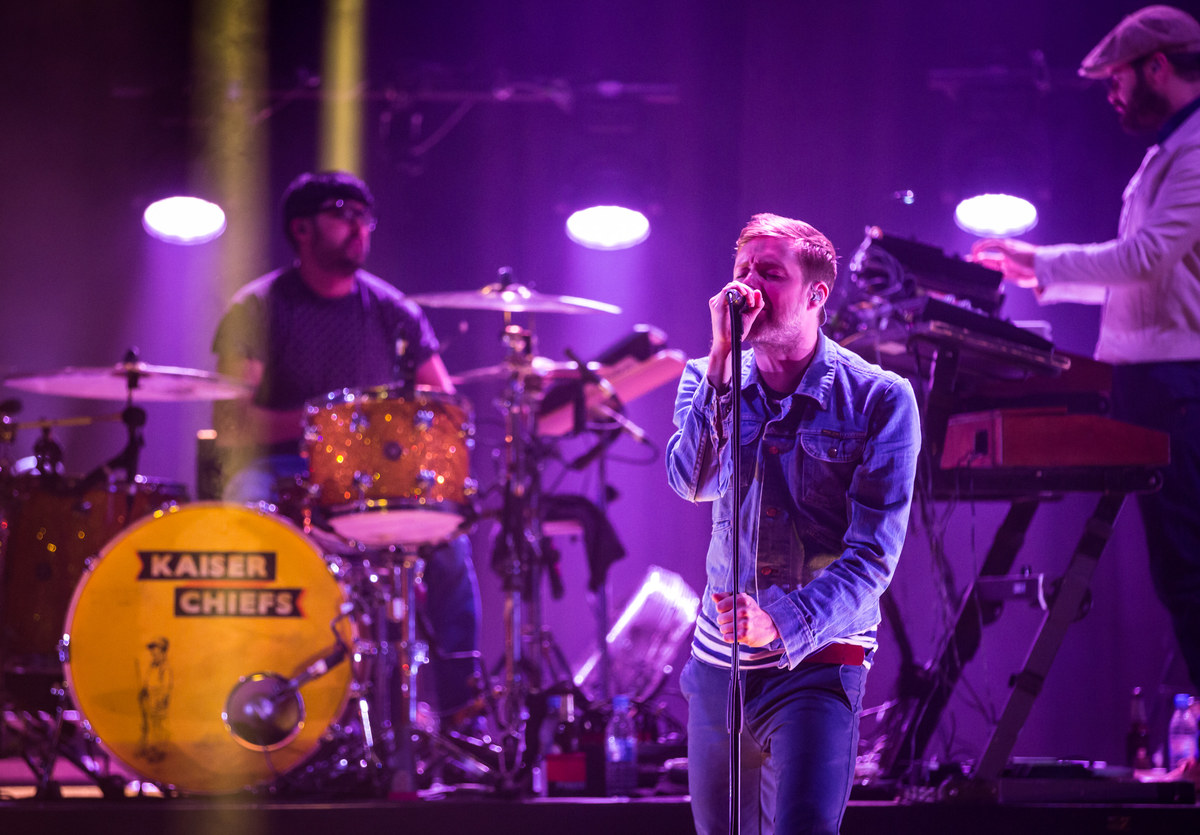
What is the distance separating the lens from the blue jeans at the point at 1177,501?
416 cm

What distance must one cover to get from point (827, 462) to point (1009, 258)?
2.37 metres

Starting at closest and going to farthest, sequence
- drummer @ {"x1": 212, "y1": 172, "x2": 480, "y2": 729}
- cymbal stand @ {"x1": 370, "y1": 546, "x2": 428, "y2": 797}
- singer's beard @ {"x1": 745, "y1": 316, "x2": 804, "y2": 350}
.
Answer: singer's beard @ {"x1": 745, "y1": 316, "x2": 804, "y2": 350} < cymbal stand @ {"x1": 370, "y1": 546, "x2": 428, "y2": 797} < drummer @ {"x1": 212, "y1": 172, "x2": 480, "y2": 729}

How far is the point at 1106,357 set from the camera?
454 centimetres

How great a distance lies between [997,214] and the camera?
23.5 ft

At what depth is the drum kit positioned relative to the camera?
14.6 ft

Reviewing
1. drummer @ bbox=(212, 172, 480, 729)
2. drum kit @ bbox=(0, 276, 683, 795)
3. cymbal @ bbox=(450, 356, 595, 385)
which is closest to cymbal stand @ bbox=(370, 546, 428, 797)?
drum kit @ bbox=(0, 276, 683, 795)

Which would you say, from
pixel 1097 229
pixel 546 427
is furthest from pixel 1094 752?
pixel 546 427

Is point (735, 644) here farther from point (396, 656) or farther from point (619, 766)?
point (396, 656)

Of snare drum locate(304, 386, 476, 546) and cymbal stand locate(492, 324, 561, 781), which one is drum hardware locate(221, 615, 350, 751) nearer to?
snare drum locate(304, 386, 476, 546)

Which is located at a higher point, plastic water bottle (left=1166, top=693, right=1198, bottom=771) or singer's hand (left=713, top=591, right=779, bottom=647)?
singer's hand (left=713, top=591, right=779, bottom=647)

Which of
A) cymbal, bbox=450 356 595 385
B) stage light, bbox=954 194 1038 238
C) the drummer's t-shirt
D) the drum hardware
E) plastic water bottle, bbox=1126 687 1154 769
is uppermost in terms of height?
stage light, bbox=954 194 1038 238

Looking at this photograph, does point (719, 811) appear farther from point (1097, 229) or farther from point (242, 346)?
point (1097, 229)

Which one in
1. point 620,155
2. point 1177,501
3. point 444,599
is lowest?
point 444,599

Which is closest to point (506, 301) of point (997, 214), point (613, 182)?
point (613, 182)
